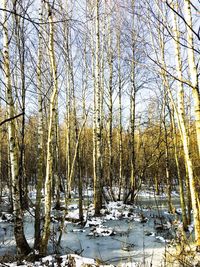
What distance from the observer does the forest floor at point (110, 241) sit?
4891 mm

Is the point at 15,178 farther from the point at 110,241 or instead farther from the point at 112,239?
the point at 112,239

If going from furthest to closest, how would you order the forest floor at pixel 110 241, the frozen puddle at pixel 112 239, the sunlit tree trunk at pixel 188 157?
the frozen puddle at pixel 112 239 < the sunlit tree trunk at pixel 188 157 < the forest floor at pixel 110 241

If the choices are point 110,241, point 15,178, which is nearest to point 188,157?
point 110,241

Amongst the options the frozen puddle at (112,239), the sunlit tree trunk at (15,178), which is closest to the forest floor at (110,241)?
the frozen puddle at (112,239)

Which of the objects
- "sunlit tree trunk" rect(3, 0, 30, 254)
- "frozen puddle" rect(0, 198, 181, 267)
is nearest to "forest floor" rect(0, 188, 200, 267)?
"frozen puddle" rect(0, 198, 181, 267)

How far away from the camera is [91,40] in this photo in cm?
1141

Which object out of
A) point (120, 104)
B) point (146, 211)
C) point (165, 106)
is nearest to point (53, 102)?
point (165, 106)

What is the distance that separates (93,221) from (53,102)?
17.5 ft

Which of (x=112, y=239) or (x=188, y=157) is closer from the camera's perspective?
(x=188, y=157)

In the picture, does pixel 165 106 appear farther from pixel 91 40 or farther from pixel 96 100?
pixel 91 40

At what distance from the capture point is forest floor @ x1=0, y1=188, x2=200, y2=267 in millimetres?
4891

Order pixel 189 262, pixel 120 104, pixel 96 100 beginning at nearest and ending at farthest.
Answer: pixel 189 262, pixel 96 100, pixel 120 104

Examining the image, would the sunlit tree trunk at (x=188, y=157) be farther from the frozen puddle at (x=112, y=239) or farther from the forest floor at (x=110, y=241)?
the frozen puddle at (x=112, y=239)

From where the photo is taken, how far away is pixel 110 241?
7531mm
